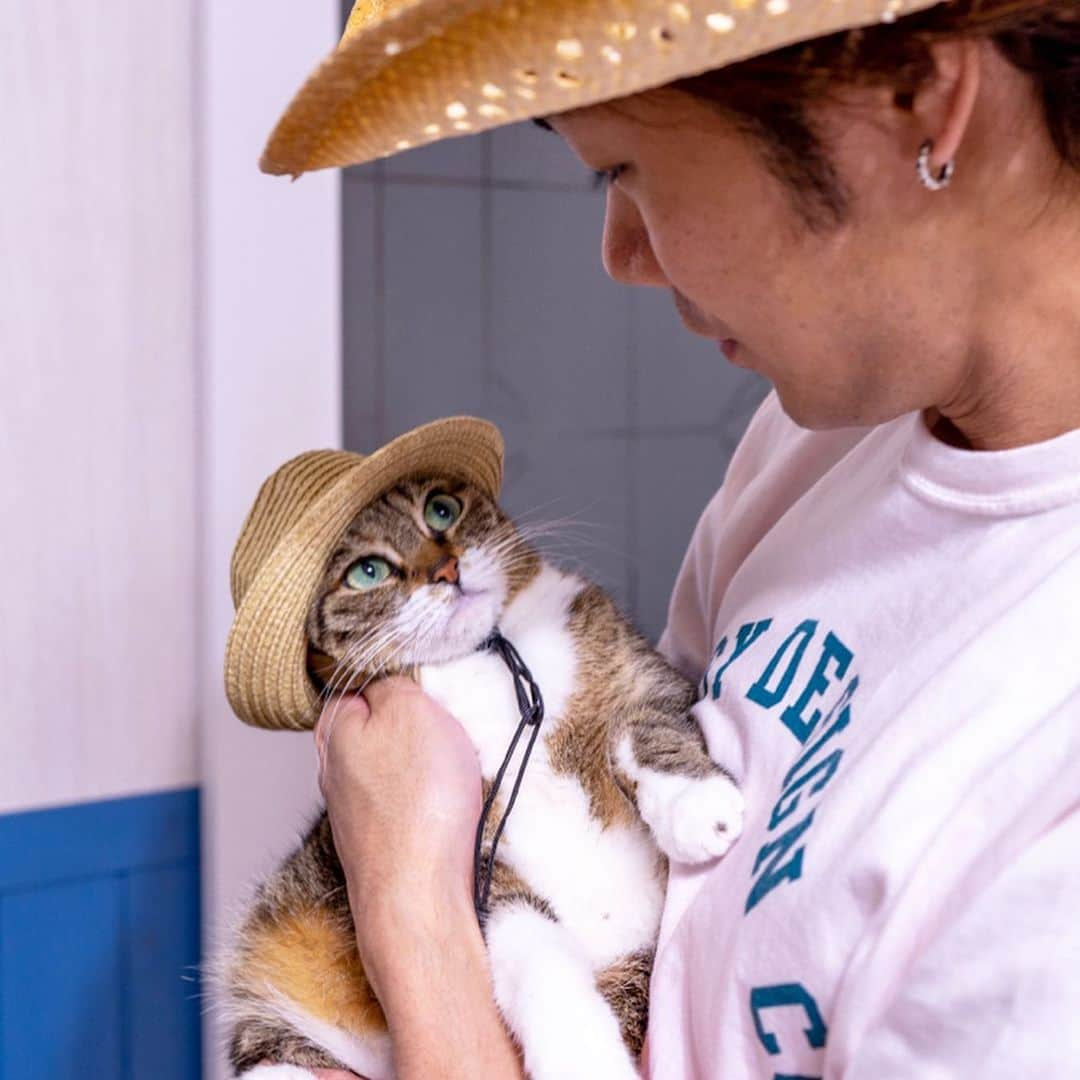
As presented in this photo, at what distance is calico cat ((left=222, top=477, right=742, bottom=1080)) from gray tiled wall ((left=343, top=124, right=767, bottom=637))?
1.01 ft

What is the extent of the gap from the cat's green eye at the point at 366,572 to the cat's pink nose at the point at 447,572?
0.20 feet

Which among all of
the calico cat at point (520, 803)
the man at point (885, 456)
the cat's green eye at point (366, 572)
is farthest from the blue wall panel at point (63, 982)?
the man at point (885, 456)

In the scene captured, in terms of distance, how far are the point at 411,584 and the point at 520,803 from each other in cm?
25

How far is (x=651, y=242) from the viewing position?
0.85m

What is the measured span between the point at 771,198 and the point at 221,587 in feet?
3.12

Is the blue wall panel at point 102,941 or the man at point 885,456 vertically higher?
the man at point 885,456

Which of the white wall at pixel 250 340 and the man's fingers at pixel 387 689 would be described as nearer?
the man's fingers at pixel 387 689

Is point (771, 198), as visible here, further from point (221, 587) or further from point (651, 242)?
point (221, 587)

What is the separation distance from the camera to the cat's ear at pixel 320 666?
123 centimetres

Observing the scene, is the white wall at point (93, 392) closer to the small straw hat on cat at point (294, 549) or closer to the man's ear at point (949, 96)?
the small straw hat on cat at point (294, 549)

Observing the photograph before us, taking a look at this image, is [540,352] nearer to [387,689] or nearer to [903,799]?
[387,689]

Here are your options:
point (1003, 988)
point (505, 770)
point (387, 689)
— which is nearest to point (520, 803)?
point (505, 770)

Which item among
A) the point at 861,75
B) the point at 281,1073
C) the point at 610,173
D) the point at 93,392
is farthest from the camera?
the point at 93,392

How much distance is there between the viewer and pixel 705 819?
2.97ft
